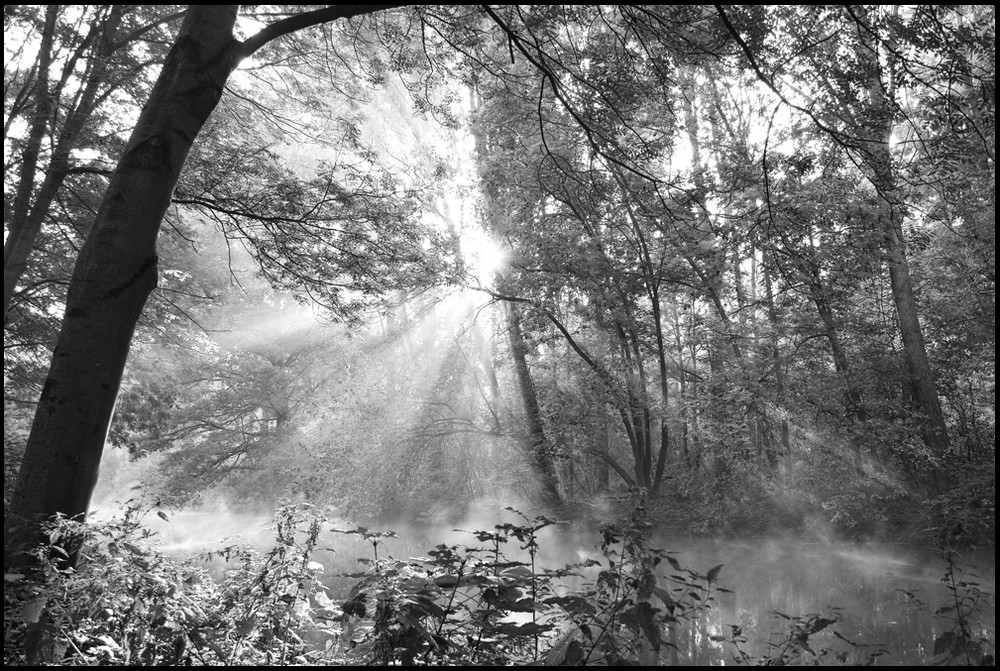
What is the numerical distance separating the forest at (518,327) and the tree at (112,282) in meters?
0.01

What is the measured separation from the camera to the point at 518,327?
37.8 feet

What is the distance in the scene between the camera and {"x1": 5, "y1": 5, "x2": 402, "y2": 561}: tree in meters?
2.55

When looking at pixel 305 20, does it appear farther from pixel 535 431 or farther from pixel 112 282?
A: pixel 535 431

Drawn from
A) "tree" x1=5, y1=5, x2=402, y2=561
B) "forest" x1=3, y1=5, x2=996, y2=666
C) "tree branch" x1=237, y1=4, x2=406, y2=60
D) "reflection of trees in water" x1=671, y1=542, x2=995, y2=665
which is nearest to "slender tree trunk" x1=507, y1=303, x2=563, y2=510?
"forest" x1=3, y1=5, x2=996, y2=666

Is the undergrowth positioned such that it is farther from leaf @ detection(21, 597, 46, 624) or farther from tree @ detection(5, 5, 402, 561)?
tree @ detection(5, 5, 402, 561)

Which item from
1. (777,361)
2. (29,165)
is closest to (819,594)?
(777,361)

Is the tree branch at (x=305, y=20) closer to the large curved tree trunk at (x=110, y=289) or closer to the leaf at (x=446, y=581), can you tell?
the large curved tree trunk at (x=110, y=289)

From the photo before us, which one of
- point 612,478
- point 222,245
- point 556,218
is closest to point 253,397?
point 222,245

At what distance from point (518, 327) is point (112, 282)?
9.06 meters

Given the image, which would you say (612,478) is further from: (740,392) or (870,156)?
(870,156)

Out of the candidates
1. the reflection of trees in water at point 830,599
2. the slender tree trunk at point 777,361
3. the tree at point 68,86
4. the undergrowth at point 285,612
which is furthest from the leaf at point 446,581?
the slender tree trunk at point 777,361

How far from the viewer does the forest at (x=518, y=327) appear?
2.28m

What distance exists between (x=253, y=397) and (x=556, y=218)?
41.6ft

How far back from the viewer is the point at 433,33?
15.3 feet
